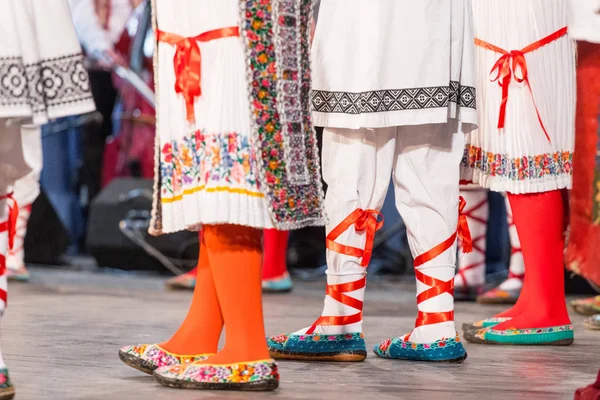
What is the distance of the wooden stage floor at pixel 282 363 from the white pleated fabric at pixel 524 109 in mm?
456

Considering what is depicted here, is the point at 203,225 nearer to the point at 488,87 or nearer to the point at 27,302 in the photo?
the point at 488,87

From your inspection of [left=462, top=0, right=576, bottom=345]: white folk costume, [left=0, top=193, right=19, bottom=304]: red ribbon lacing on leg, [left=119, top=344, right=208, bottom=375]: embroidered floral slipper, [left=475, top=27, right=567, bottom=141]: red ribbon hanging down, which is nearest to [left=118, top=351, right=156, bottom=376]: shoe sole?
[left=119, top=344, right=208, bottom=375]: embroidered floral slipper

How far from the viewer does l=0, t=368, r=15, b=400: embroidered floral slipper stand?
67.9 inches

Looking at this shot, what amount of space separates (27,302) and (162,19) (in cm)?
184

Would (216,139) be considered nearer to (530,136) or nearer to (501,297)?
(530,136)

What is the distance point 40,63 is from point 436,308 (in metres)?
1.06

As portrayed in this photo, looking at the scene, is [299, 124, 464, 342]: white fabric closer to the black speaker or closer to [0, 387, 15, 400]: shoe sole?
[0, 387, 15, 400]: shoe sole

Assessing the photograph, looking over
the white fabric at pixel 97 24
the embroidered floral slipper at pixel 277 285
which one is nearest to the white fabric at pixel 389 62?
the embroidered floral slipper at pixel 277 285

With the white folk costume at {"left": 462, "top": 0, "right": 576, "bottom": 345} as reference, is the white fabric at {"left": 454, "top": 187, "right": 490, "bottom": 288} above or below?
below

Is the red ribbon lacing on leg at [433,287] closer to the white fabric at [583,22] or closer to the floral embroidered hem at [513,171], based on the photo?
the floral embroidered hem at [513,171]

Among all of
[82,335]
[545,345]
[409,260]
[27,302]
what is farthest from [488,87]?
[409,260]

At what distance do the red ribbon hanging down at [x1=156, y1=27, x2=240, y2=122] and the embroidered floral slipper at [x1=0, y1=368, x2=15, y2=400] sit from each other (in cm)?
57

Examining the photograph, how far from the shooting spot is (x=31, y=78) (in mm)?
1712

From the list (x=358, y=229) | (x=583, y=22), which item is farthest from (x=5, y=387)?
(x=583, y=22)
